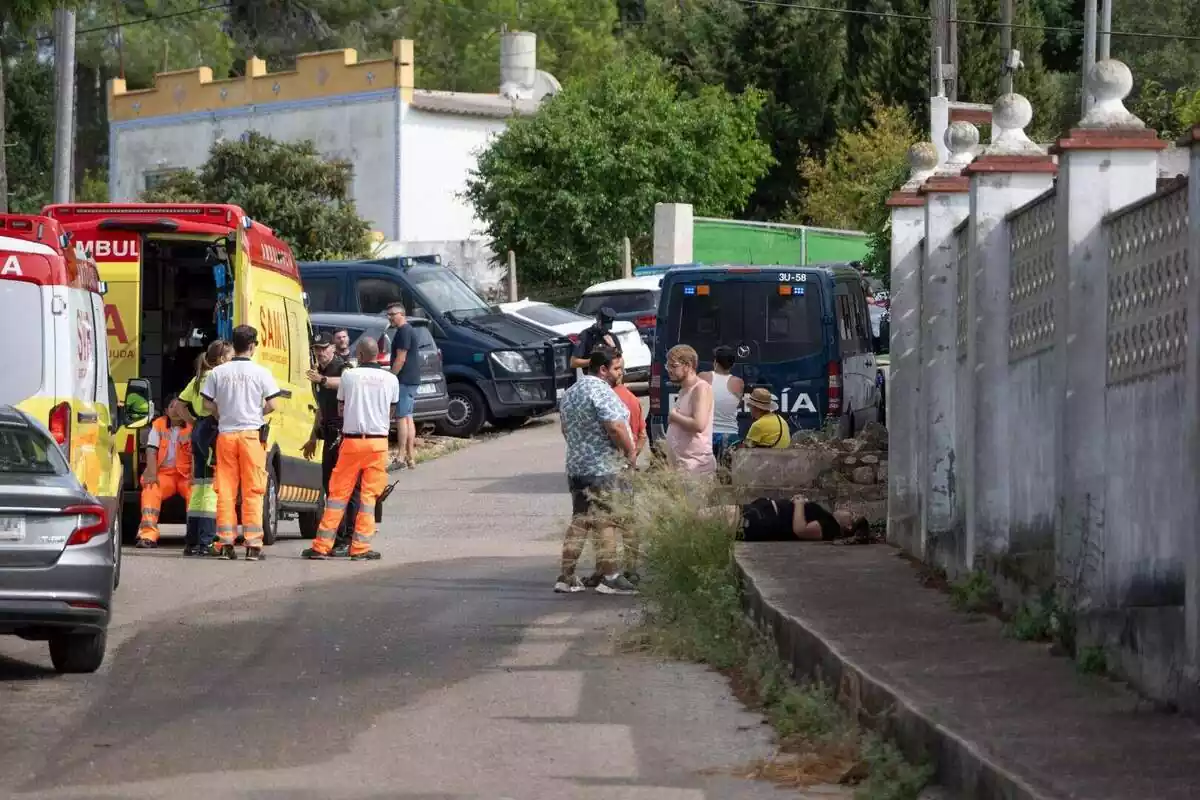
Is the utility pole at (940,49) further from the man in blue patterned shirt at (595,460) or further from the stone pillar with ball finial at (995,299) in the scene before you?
the stone pillar with ball finial at (995,299)

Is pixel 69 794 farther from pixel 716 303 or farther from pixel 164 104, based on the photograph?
pixel 164 104

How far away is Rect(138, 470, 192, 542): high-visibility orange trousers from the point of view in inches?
714

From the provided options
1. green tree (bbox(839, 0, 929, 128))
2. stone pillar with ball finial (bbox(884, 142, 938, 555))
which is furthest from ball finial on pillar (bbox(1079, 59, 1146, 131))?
green tree (bbox(839, 0, 929, 128))

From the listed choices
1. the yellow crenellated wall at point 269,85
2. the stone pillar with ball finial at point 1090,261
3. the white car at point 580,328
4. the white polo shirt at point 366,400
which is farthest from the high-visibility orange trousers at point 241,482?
the yellow crenellated wall at point 269,85

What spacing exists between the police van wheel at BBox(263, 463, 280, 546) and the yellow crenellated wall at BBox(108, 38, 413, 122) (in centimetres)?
3561

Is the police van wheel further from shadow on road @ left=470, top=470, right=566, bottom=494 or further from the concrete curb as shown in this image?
the concrete curb

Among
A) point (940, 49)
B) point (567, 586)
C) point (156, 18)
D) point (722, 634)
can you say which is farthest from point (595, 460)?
point (156, 18)

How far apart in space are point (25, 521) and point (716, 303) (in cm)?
1159

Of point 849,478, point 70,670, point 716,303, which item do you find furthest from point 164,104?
point 70,670

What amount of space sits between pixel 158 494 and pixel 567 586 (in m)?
5.02

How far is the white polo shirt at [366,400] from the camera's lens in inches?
658

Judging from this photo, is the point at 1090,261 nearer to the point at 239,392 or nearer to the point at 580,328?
the point at 239,392

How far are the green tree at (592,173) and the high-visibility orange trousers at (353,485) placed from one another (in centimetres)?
2968

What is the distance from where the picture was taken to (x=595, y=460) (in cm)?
1448
